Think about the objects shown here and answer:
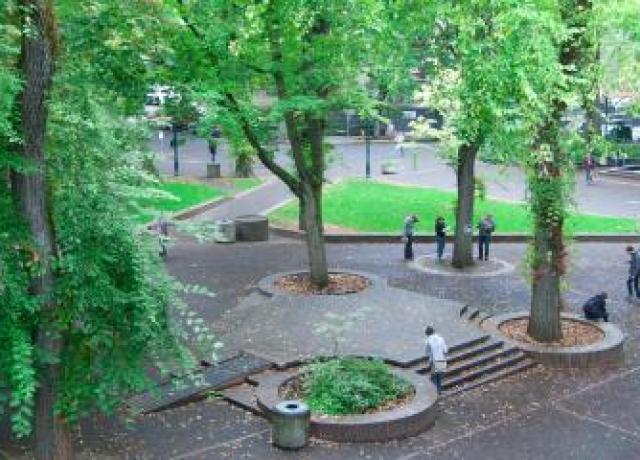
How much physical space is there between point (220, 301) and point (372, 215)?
11.4 metres

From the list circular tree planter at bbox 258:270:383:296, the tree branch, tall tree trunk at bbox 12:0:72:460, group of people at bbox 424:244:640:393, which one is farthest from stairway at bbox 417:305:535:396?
tall tree trunk at bbox 12:0:72:460

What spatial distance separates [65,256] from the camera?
332 inches

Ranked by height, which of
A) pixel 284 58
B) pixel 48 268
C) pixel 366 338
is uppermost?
pixel 284 58

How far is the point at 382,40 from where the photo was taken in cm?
1711

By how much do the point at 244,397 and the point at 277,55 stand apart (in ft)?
24.4

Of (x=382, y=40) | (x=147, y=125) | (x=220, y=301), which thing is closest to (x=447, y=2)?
(x=382, y=40)

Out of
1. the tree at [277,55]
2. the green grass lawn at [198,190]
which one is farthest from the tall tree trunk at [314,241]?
the green grass lawn at [198,190]

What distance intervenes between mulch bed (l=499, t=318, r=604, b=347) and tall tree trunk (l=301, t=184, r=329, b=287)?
4.51 meters

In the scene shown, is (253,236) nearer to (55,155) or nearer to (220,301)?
(220,301)

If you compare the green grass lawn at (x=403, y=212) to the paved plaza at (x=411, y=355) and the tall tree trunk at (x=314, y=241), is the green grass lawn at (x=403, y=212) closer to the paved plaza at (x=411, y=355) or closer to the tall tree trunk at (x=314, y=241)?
the paved plaza at (x=411, y=355)

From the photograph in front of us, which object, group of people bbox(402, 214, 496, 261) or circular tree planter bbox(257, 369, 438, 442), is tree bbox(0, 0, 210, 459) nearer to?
circular tree planter bbox(257, 369, 438, 442)

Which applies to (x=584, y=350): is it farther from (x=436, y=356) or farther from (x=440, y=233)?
(x=440, y=233)

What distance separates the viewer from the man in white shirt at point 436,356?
1380cm

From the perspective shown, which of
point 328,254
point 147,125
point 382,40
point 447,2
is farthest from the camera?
point 328,254
